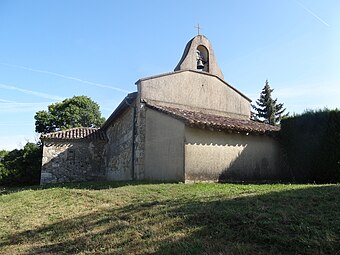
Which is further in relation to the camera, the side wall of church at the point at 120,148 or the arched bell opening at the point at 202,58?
the arched bell opening at the point at 202,58

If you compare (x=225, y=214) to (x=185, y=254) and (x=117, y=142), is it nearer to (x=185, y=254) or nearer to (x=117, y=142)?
(x=185, y=254)

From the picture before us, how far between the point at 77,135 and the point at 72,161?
1.69 m

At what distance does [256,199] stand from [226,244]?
252 cm

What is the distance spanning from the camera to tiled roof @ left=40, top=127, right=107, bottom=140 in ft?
61.6

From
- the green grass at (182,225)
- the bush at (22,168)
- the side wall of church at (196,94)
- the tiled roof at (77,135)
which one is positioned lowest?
the green grass at (182,225)

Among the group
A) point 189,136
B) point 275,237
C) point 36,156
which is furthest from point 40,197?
point 36,156

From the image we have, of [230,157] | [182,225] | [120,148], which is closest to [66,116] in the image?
[120,148]

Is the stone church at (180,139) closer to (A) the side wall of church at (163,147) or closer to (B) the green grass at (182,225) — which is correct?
(A) the side wall of church at (163,147)

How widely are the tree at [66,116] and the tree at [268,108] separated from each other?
19.8 m

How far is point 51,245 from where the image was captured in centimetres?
543

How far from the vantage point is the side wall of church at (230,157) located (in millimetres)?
11219

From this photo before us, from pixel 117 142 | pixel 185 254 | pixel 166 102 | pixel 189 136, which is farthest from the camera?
pixel 117 142

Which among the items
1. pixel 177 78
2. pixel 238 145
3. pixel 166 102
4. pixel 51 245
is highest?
pixel 177 78

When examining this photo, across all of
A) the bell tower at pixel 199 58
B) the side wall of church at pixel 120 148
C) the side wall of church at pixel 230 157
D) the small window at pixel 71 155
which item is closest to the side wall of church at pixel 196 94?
the bell tower at pixel 199 58
